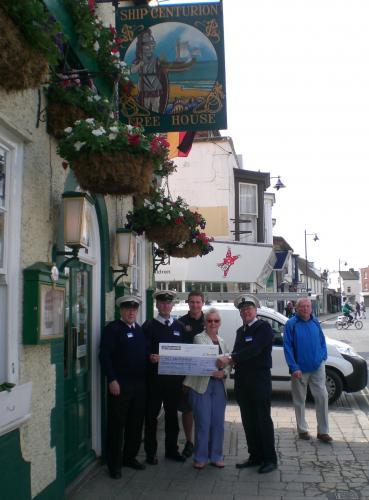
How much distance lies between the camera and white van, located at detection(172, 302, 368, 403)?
1022 cm

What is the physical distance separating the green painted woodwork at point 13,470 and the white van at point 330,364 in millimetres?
7018

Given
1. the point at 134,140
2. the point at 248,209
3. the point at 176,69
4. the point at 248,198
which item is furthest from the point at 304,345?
the point at 248,198

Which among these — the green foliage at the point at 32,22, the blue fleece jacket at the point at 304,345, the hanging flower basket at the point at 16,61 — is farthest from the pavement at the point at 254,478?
the green foliage at the point at 32,22

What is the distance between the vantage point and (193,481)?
587 cm

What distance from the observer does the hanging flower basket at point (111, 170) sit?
14.8ft

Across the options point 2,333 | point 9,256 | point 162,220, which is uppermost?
point 162,220

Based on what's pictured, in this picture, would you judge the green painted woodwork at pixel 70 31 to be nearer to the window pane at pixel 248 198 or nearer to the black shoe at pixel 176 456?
the black shoe at pixel 176 456

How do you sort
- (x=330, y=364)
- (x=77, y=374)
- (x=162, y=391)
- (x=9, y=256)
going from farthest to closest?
(x=330, y=364) → (x=162, y=391) → (x=77, y=374) → (x=9, y=256)

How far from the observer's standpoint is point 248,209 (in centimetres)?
2553

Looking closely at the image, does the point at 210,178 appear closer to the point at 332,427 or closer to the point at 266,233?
the point at 266,233

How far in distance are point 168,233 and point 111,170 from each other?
294 centimetres

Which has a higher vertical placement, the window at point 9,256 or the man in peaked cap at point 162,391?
the window at point 9,256

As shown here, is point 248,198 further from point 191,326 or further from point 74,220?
point 74,220

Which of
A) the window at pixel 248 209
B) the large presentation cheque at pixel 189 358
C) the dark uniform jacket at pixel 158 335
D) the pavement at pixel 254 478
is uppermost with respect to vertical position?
the window at pixel 248 209
